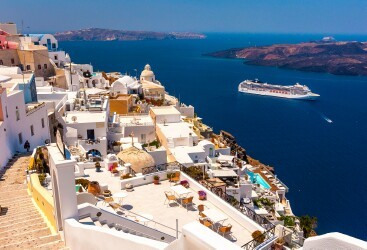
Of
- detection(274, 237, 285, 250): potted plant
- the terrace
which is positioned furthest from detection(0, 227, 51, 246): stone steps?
detection(274, 237, 285, 250): potted plant

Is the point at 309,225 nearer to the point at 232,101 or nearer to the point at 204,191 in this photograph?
the point at 204,191

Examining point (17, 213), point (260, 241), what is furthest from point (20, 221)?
A: point (260, 241)

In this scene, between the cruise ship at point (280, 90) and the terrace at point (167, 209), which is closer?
the terrace at point (167, 209)

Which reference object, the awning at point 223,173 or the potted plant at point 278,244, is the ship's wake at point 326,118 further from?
the potted plant at point 278,244

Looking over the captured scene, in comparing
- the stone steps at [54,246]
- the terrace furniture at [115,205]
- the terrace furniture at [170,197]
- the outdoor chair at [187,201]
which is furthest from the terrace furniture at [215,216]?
the stone steps at [54,246]

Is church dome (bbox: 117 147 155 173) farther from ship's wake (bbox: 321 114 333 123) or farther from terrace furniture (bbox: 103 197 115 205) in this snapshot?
ship's wake (bbox: 321 114 333 123)

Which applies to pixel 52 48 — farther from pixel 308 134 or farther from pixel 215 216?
pixel 215 216

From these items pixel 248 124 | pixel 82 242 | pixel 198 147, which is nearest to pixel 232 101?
pixel 248 124
